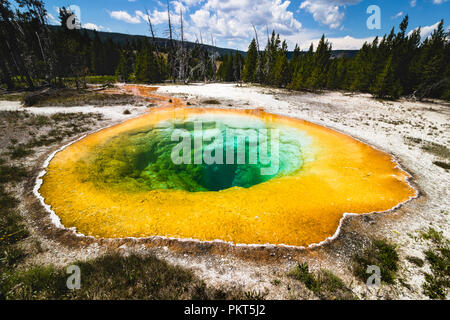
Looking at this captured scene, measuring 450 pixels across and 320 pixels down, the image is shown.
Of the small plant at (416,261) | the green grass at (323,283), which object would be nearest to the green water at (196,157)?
the small plant at (416,261)

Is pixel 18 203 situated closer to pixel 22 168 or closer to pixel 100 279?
pixel 22 168

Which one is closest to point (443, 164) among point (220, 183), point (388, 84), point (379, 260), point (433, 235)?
point (433, 235)

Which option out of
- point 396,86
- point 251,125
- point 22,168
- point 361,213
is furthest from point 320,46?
point 22,168

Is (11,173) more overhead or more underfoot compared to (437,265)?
more overhead

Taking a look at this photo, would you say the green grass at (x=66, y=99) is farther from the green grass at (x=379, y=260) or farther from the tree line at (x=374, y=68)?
the tree line at (x=374, y=68)

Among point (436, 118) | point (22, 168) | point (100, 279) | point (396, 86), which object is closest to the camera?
point (100, 279)

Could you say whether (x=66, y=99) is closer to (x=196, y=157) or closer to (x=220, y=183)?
(x=196, y=157)

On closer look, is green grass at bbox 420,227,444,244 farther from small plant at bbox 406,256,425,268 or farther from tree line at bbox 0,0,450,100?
tree line at bbox 0,0,450,100
